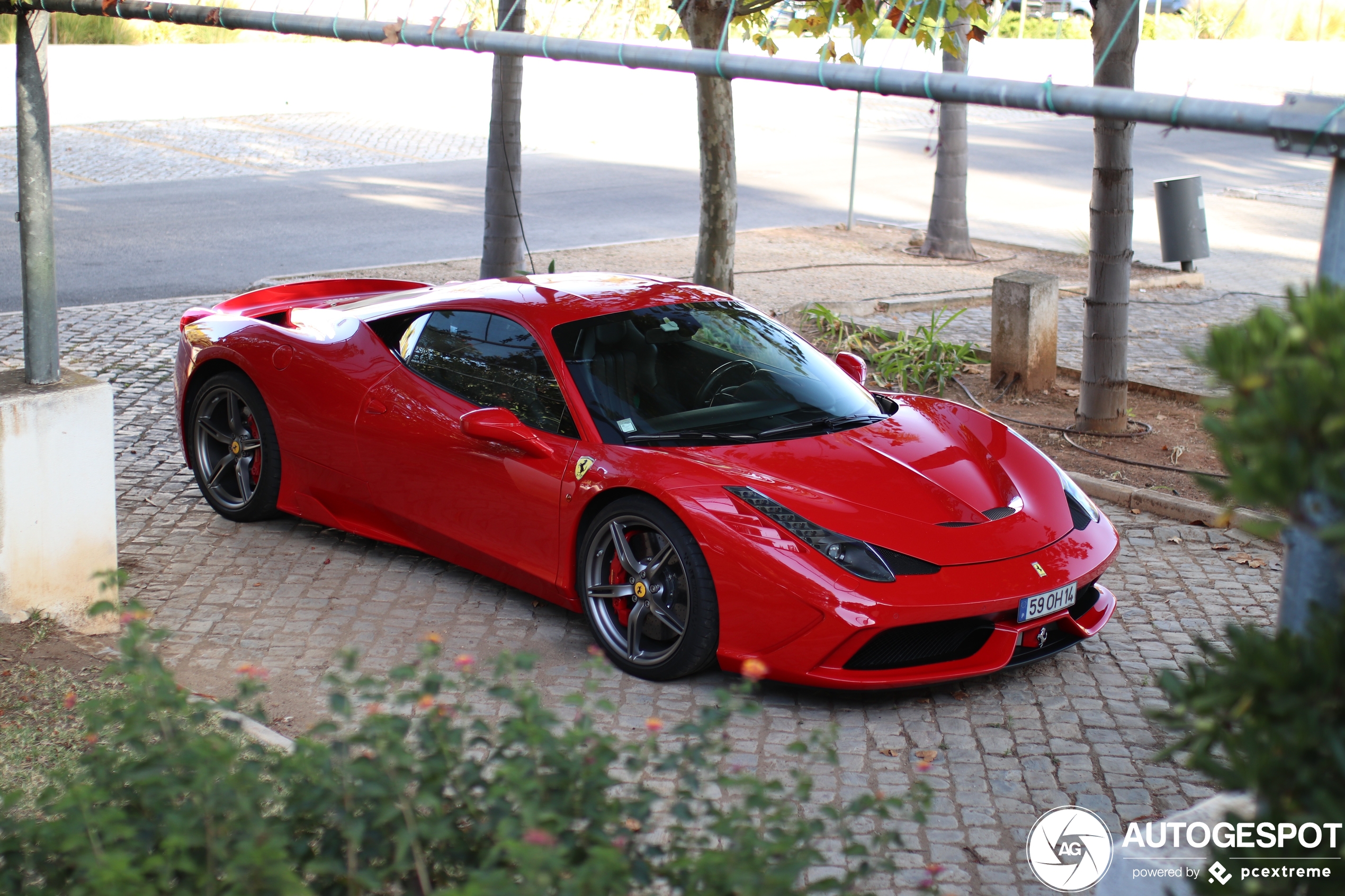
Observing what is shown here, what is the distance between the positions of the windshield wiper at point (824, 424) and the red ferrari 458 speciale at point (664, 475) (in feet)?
0.05

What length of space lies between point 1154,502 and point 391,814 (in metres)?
5.49

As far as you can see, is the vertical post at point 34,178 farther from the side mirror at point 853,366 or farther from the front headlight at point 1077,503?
the front headlight at point 1077,503

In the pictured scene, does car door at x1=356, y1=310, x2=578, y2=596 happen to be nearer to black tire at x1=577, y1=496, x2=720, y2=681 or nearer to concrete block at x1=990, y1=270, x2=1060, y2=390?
black tire at x1=577, y1=496, x2=720, y2=681

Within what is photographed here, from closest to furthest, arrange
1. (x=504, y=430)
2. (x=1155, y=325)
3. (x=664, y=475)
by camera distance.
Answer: (x=664, y=475), (x=504, y=430), (x=1155, y=325)

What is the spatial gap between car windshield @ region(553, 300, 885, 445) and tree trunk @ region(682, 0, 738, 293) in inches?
152

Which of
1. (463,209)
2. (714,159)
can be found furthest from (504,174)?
(463,209)

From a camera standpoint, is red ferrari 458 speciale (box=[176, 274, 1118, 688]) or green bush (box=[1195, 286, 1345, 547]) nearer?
green bush (box=[1195, 286, 1345, 547])

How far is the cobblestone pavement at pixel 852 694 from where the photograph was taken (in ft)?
13.7

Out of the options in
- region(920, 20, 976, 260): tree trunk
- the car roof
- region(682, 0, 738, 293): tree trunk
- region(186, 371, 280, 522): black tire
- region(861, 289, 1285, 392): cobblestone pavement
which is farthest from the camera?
region(920, 20, 976, 260): tree trunk

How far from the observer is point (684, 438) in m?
5.00

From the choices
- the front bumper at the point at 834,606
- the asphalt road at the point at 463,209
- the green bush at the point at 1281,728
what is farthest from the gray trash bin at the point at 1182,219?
the green bush at the point at 1281,728

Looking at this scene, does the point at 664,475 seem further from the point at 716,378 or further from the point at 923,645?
the point at 923,645

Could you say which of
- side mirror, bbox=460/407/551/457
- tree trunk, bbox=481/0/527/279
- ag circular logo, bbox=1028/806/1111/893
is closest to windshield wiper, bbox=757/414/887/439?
side mirror, bbox=460/407/551/457

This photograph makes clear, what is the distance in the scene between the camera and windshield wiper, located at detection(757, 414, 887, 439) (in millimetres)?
5131
